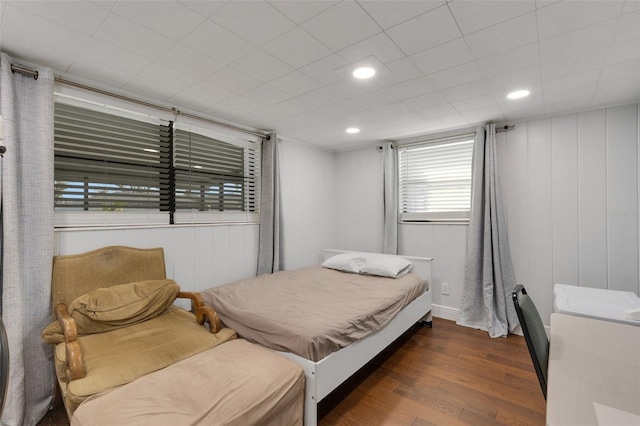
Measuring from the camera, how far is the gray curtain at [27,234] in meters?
1.76

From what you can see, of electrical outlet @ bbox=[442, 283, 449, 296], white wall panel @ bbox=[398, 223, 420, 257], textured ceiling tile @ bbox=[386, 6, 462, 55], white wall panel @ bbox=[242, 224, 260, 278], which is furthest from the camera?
white wall panel @ bbox=[398, 223, 420, 257]

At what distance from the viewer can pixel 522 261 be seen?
321cm

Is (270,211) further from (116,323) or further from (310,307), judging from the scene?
(116,323)

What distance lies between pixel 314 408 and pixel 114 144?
8.16ft

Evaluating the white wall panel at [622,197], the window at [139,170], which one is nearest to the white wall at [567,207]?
the white wall panel at [622,197]

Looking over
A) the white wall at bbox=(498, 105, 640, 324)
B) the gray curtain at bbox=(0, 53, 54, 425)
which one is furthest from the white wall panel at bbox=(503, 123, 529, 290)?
the gray curtain at bbox=(0, 53, 54, 425)

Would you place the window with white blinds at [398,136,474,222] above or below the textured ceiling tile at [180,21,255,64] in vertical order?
below

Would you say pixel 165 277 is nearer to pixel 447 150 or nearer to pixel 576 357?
pixel 576 357

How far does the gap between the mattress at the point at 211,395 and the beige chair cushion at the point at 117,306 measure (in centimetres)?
71

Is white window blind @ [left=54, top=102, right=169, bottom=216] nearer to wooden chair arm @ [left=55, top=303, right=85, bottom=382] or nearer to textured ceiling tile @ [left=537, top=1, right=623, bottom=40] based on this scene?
wooden chair arm @ [left=55, top=303, right=85, bottom=382]

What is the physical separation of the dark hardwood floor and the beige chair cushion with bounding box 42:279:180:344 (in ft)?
1.95

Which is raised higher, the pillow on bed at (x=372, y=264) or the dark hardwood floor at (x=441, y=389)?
the pillow on bed at (x=372, y=264)

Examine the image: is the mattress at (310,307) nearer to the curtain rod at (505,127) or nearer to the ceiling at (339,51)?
the ceiling at (339,51)

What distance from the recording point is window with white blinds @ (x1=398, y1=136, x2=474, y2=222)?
3.61 m
